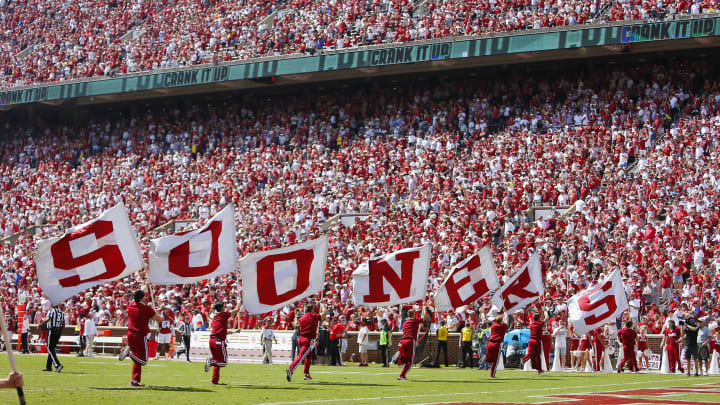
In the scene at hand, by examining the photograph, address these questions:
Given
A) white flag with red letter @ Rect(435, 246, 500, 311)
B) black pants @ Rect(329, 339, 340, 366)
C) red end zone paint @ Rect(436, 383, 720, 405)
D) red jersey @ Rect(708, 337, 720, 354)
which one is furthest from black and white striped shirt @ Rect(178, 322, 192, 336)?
red end zone paint @ Rect(436, 383, 720, 405)

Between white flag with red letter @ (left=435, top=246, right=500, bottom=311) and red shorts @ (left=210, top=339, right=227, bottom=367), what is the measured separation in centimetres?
573

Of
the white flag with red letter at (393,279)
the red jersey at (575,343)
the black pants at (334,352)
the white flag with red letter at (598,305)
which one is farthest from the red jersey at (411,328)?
the black pants at (334,352)

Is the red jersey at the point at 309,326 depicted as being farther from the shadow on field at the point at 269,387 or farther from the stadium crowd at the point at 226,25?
the stadium crowd at the point at 226,25

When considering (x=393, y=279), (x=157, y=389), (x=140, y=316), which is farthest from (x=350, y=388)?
(x=140, y=316)

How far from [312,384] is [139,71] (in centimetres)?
3205

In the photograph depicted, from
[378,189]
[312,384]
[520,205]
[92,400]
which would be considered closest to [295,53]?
[378,189]

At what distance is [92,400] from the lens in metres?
13.8

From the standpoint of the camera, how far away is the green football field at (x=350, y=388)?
14.2 meters

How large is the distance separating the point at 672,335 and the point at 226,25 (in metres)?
29.4

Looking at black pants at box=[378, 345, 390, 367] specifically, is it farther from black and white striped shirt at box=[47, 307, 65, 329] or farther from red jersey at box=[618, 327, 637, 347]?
black and white striped shirt at box=[47, 307, 65, 329]

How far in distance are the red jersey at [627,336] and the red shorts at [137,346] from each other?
11.7m

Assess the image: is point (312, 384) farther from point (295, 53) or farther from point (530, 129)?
point (295, 53)

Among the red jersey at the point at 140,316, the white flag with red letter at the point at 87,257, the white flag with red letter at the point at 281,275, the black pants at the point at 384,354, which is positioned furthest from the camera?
the black pants at the point at 384,354

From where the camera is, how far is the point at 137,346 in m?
15.7
